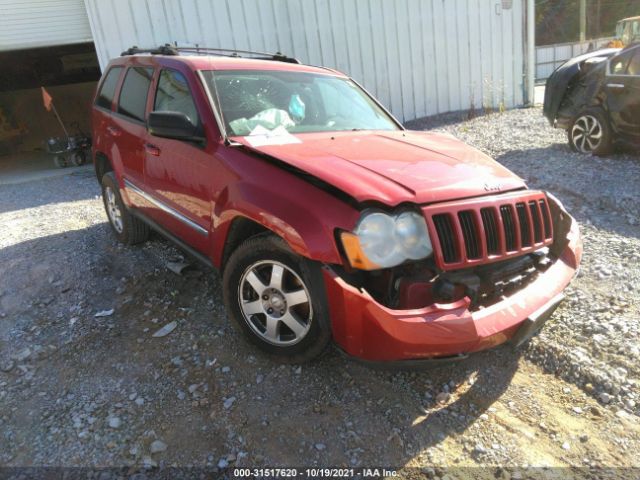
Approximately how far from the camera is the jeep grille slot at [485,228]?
92.8 inches

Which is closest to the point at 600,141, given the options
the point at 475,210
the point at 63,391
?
the point at 475,210

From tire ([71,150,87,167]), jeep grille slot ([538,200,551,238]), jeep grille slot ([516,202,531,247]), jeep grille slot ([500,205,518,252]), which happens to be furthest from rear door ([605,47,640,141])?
tire ([71,150,87,167])

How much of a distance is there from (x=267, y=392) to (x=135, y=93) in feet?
9.52

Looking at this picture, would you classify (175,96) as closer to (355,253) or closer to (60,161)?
(355,253)

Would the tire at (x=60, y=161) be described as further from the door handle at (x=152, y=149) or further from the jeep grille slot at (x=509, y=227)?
the jeep grille slot at (x=509, y=227)

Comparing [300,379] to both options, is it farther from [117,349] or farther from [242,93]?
[242,93]

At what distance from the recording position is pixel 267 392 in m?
2.72

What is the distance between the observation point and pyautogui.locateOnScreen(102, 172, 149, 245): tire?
4648 millimetres

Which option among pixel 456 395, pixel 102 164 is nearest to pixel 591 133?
pixel 456 395

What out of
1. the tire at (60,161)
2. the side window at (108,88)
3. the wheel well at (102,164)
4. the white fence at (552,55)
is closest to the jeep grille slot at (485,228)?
the side window at (108,88)

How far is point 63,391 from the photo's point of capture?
284cm

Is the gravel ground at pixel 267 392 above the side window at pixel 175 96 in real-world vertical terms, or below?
below

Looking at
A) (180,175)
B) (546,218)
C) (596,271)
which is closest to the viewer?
(546,218)

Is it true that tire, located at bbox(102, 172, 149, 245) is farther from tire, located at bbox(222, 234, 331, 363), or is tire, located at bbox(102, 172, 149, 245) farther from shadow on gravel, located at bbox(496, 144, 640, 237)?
shadow on gravel, located at bbox(496, 144, 640, 237)
